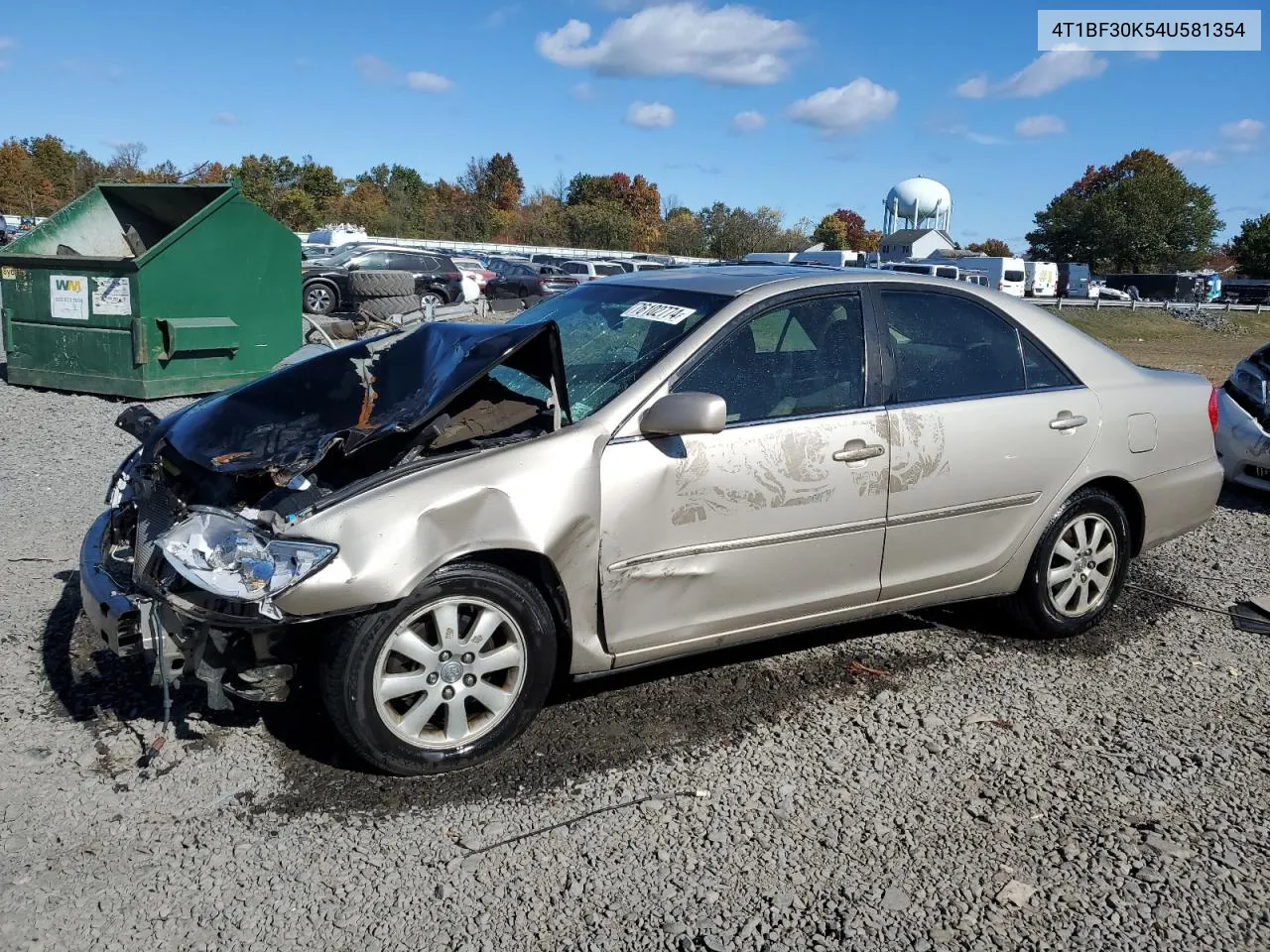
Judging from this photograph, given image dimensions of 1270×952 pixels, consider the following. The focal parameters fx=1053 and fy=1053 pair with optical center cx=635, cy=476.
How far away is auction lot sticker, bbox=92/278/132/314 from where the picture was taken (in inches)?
376

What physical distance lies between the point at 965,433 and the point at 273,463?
8.82 feet

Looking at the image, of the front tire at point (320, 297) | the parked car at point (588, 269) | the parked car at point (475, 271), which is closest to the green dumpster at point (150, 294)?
the front tire at point (320, 297)

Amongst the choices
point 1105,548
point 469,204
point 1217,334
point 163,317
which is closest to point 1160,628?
point 1105,548

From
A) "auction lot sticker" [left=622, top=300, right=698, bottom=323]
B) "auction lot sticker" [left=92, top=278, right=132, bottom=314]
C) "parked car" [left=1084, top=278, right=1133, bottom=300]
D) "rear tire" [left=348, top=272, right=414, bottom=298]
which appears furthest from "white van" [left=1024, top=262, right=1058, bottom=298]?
"auction lot sticker" [left=622, top=300, right=698, bottom=323]

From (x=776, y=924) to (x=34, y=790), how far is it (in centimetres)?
232

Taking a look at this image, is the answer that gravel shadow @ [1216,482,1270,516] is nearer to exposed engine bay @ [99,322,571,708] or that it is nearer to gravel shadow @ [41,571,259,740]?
exposed engine bay @ [99,322,571,708]

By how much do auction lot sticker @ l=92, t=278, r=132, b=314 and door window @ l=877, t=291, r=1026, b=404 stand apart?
7709 millimetres

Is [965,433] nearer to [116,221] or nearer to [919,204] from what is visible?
[116,221]

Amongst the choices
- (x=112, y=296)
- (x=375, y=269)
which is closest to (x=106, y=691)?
(x=112, y=296)

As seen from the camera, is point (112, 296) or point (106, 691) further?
point (112, 296)

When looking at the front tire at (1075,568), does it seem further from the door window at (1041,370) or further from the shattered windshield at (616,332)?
the shattered windshield at (616,332)

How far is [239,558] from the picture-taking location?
10.3 ft

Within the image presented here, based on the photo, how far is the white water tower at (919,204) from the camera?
87.1 meters

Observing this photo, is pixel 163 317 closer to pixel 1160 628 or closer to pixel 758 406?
pixel 758 406
